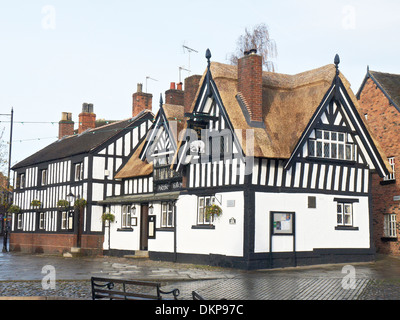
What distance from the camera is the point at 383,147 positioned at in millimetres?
27109

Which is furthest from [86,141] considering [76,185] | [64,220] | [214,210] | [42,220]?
[214,210]

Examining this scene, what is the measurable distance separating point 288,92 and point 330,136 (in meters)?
2.95

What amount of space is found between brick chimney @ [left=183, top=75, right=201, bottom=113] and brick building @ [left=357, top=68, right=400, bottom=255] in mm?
9569

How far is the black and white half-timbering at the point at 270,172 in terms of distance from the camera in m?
20.5

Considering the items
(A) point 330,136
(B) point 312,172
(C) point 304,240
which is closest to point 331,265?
(C) point 304,240

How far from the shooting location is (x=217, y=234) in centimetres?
2139

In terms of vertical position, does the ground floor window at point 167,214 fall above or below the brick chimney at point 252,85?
below

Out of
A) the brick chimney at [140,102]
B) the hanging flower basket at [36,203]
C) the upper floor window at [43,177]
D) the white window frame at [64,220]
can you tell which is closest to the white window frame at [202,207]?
the white window frame at [64,220]

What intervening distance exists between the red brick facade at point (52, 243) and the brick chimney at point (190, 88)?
9.97 meters

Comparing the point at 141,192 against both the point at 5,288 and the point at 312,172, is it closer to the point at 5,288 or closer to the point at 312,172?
the point at 312,172

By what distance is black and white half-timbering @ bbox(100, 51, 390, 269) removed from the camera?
2045 cm

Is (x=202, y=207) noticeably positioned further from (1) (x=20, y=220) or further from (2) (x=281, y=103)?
(1) (x=20, y=220)

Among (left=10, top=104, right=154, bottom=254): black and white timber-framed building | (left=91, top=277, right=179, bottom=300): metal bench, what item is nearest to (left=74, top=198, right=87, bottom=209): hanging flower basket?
(left=10, top=104, right=154, bottom=254): black and white timber-framed building

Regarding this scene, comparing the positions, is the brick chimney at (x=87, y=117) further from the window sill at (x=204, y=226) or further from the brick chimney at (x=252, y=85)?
the brick chimney at (x=252, y=85)
